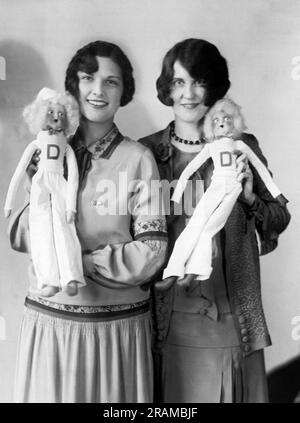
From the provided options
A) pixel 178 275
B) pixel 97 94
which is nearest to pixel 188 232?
pixel 178 275

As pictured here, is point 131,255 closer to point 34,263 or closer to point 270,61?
point 34,263

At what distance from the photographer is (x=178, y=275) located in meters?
1.33

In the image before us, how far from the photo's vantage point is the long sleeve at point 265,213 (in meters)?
1.42

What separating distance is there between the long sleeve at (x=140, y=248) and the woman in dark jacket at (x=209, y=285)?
1.7 inches

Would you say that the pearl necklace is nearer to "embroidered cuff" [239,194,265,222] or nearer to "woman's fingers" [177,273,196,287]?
"embroidered cuff" [239,194,265,222]

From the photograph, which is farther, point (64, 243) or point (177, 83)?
point (177, 83)

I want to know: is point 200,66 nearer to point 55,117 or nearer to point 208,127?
point 208,127

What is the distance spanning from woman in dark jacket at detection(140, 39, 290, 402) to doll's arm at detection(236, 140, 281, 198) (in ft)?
0.07

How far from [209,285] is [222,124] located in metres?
0.36

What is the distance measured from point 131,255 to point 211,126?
34 cm

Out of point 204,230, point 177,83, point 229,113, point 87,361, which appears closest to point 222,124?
point 229,113

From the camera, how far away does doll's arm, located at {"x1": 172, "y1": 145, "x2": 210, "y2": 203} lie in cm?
139

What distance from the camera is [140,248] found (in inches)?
53.3
